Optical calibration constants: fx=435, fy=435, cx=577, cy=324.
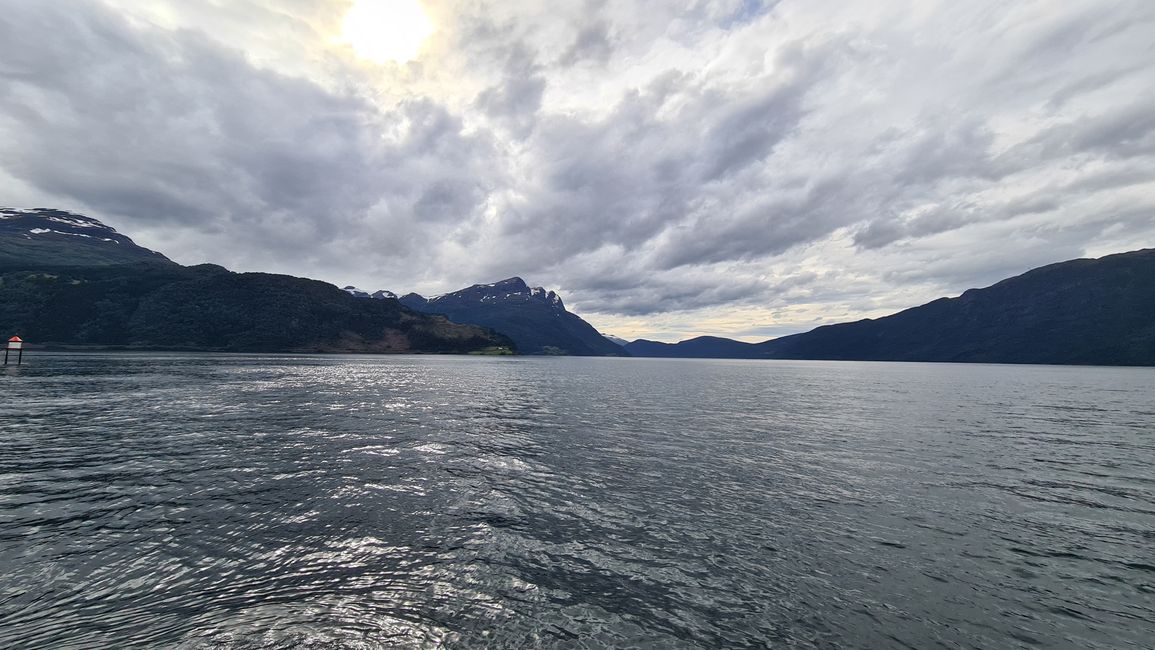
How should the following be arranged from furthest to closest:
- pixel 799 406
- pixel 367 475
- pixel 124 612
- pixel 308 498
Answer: pixel 799 406, pixel 367 475, pixel 308 498, pixel 124 612

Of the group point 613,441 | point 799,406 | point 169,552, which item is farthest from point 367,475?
point 799,406

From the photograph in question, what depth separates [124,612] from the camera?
12.0m

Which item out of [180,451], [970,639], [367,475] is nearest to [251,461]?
[180,451]

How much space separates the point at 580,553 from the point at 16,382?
106168 mm

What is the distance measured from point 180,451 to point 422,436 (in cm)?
1621

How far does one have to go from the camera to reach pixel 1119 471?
99.7ft

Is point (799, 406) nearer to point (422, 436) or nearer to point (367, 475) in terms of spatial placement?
point (422, 436)

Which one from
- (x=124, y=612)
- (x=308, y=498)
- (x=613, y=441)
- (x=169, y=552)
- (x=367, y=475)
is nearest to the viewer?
(x=124, y=612)

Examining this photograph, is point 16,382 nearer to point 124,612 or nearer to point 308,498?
point 308,498

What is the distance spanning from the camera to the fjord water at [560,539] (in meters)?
12.1

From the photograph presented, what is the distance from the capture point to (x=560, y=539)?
58.7 feet

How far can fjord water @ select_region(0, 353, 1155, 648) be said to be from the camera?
39.8 ft

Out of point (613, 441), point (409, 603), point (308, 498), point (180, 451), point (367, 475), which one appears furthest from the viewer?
Result: point (613, 441)

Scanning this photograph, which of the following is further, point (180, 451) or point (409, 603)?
point (180, 451)
